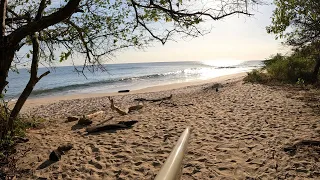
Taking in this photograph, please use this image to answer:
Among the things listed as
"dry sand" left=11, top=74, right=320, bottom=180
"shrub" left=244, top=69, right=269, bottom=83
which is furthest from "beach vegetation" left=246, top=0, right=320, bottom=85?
"dry sand" left=11, top=74, right=320, bottom=180

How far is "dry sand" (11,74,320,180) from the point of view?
13.7 ft

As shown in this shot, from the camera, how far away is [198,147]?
17.4 feet

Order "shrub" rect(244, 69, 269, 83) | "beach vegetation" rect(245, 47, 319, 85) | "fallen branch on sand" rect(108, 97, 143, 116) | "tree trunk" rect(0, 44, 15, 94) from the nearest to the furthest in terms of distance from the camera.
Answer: "tree trunk" rect(0, 44, 15, 94)
"fallen branch on sand" rect(108, 97, 143, 116)
"beach vegetation" rect(245, 47, 319, 85)
"shrub" rect(244, 69, 269, 83)

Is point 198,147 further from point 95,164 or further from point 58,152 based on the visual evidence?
point 58,152

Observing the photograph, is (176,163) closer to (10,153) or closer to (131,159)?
(131,159)

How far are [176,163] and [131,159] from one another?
1.49 meters

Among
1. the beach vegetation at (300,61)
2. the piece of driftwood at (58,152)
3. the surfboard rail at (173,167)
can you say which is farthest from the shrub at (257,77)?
the piece of driftwood at (58,152)

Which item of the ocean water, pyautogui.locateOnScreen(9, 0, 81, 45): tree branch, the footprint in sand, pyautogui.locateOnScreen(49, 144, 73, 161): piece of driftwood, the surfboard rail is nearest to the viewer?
the surfboard rail

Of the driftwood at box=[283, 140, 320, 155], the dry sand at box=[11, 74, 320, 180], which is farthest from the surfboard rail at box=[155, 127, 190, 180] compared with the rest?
the driftwood at box=[283, 140, 320, 155]

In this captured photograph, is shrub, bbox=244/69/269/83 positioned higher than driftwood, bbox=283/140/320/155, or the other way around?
shrub, bbox=244/69/269/83

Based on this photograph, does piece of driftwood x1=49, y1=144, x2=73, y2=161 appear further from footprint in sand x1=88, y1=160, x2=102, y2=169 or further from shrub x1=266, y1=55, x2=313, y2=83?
shrub x1=266, y1=55, x2=313, y2=83

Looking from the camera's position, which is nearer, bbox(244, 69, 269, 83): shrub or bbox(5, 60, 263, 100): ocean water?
bbox(244, 69, 269, 83): shrub

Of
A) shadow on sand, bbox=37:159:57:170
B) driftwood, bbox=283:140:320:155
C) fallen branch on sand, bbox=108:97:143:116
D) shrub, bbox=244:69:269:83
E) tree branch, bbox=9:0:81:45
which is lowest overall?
shadow on sand, bbox=37:159:57:170

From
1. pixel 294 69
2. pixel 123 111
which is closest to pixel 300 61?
pixel 294 69
